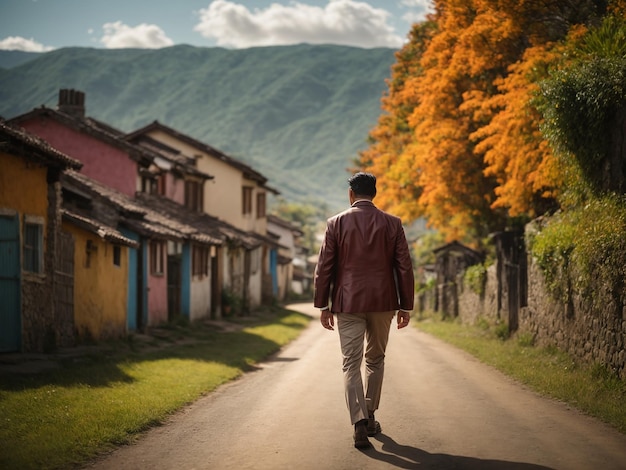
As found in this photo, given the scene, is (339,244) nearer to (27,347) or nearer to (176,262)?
(27,347)

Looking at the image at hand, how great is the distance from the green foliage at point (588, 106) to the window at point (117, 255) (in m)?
12.0

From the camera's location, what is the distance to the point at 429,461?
668 centimetres

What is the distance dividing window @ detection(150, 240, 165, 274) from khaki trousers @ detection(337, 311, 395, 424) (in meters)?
19.3

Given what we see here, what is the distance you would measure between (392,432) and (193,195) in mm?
34109

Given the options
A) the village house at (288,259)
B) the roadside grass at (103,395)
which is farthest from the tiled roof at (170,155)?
the roadside grass at (103,395)

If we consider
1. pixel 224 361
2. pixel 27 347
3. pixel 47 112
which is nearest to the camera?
pixel 27 347

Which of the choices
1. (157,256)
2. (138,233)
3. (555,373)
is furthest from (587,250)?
(157,256)

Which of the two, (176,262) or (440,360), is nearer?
(440,360)

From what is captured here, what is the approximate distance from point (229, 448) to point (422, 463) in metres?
1.88

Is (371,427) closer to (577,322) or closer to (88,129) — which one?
(577,322)

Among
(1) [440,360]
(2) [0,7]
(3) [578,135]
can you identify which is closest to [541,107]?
(3) [578,135]

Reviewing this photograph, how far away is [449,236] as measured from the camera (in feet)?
132

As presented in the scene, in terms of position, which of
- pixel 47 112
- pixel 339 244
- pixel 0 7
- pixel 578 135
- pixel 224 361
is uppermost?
pixel 0 7

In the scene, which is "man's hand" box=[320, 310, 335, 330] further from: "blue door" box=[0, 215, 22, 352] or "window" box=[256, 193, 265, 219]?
"window" box=[256, 193, 265, 219]
